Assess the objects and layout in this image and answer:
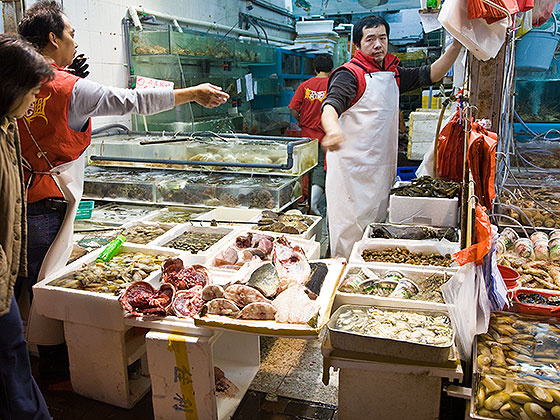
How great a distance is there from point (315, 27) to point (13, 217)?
336 inches

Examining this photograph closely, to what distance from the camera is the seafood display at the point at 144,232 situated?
3338 millimetres

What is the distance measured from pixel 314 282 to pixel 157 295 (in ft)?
2.54

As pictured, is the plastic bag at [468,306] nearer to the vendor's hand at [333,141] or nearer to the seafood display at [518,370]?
the seafood display at [518,370]

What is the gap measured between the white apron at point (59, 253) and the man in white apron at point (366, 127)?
1.70 meters

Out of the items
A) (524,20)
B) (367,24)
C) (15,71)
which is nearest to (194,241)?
(15,71)

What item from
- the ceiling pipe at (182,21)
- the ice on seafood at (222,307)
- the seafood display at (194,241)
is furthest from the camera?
the ceiling pipe at (182,21)

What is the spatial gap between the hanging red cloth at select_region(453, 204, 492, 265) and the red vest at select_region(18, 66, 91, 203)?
2000 mm

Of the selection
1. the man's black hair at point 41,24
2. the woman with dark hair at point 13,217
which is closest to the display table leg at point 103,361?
the woman with dark hair at point 13,217

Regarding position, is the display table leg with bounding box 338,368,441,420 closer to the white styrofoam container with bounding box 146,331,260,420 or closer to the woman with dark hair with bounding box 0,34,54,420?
the white styrofoam container with bounding box 146,331,260,420

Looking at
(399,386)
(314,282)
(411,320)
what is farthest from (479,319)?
(314,282)

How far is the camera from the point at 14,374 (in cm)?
190

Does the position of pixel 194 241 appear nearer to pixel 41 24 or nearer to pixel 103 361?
pixel 103 361

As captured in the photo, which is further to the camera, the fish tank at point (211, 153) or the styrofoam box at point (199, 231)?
the fish tank at point (211, 153)

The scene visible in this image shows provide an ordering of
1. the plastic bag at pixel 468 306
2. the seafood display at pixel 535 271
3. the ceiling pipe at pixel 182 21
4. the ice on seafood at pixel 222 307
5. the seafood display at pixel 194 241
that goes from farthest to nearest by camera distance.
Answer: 1. the ceiling pipe at pixel 182 21
2. the seafood display at pixel 194 241
3. the seafood display at pixel 535 271
4. the ice on seafood at pixel 222 307
5. the plastic bag at pixel 468 306
